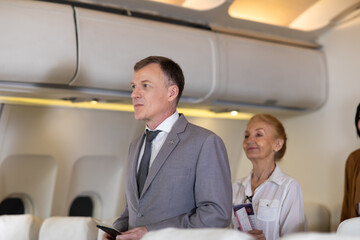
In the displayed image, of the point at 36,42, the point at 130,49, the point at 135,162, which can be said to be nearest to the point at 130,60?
the point at 130,49

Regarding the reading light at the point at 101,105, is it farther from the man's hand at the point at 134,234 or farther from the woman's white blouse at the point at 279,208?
the man's hand at the point at 134,234

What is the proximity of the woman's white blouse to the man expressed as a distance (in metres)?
1.01

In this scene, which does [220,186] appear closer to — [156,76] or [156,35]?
[156,76]

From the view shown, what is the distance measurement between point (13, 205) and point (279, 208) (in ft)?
11.0

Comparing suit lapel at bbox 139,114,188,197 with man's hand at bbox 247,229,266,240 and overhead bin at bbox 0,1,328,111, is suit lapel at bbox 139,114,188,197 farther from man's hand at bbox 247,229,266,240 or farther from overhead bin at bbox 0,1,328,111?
overhead bin at bbox 0,1,328,111

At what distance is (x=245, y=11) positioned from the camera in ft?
14.9

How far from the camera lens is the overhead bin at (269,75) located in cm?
440

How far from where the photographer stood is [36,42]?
338 centimetres

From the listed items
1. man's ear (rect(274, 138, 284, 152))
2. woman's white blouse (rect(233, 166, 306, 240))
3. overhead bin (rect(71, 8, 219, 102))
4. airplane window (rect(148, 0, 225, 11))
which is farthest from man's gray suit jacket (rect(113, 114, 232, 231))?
airplane window (rect(148, 0, 225, 11))

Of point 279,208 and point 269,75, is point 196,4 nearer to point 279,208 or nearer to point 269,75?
point 269,75

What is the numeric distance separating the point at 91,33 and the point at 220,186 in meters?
1.87

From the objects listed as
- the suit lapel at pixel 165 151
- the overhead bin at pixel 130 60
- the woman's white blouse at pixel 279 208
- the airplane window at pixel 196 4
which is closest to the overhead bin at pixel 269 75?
the overhead bin at pixel 130 60

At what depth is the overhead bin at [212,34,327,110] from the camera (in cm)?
440

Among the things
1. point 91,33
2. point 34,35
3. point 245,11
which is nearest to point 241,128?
point 245,11
